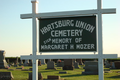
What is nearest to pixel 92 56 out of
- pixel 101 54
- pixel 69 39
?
pixel 101 54

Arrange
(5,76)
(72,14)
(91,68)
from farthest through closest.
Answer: (91,68) < (5,76) < (72,14)

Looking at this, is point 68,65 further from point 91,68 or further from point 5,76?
point 5,76

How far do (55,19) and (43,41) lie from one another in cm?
96

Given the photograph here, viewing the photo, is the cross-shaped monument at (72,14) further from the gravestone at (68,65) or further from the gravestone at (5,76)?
the gravestone at (68,65)

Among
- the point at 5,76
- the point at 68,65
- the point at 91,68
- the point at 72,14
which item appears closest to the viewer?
the point at 72,14

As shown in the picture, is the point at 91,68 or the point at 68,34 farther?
the point at 91,68

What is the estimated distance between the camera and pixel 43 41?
7.80 metres

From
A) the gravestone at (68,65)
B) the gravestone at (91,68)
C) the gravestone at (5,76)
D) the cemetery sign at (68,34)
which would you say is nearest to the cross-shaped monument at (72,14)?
the cemetery sign at (68,34)

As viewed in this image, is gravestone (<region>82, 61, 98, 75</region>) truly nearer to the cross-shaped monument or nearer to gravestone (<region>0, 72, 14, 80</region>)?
gravestone (<region>0, 72, 14, 80</region>)

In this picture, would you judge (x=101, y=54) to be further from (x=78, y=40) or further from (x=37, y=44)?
(x=37, y=44)

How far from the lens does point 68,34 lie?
24.6 ft

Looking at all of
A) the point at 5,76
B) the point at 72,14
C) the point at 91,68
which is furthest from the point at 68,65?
the point at 72,14

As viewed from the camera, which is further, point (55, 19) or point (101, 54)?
point (55, 19)

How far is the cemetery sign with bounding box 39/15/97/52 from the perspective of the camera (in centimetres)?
736
